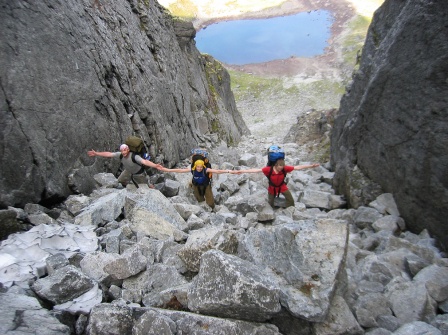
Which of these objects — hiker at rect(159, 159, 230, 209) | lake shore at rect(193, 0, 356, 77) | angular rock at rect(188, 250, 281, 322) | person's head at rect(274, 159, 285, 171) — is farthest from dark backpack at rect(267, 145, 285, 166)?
lake shore at rect(193, 0, 356, 77)

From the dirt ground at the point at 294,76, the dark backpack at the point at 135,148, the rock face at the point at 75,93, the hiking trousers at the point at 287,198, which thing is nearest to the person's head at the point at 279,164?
the hiking trousers at the point at 287,198

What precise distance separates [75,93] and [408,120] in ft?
33.8

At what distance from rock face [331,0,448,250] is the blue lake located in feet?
240

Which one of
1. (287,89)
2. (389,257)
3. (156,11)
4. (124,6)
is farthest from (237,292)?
(287,89)

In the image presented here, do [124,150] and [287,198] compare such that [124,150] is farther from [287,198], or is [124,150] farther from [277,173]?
[287,198]

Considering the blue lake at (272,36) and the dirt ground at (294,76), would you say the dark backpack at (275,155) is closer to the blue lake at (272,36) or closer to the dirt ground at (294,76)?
the dirt ground at (294,76)

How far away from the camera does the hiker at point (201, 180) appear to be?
38.5 feet

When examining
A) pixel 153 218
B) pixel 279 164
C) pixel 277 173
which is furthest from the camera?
pixel 277 173

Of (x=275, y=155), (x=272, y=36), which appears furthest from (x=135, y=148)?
(x=272, y=36)

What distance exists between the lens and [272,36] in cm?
9206

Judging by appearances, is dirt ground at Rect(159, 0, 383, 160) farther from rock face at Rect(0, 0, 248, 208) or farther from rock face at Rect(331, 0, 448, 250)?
rock face at Rect(0, 0, 248, 208)

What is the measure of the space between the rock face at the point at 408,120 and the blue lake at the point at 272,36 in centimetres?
7302

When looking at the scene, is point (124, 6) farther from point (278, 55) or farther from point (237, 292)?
point (278, 55)

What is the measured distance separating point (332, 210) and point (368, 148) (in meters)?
2.56
